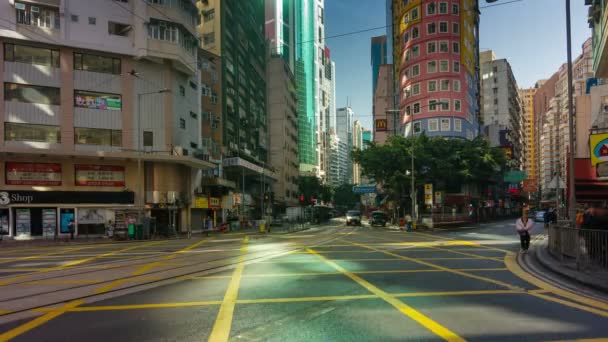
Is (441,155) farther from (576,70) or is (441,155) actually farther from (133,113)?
(576,70)

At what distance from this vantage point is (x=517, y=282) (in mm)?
9562

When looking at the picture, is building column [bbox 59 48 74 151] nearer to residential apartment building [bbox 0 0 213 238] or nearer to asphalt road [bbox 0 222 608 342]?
residential apartment building [bbox 0 0 213 238]

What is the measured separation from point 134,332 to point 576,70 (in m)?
148

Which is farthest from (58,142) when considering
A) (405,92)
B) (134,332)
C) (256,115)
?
(405,92)

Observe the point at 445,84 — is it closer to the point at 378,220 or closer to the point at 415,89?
the point at 415,89

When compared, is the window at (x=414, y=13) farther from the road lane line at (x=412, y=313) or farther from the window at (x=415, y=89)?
the road lane line at (x=412, y=313)

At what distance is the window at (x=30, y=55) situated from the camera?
101 feet

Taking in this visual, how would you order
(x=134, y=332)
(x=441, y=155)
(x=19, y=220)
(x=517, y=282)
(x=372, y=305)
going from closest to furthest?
(x=134, y=332), (x=372, y=305), (x=517, y=282), (x=19, y=220), (x=441, y=155)

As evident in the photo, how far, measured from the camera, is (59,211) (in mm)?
31719

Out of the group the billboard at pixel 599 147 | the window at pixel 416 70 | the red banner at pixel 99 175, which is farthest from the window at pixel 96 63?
the window at pixel 416 70

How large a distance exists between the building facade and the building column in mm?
40021

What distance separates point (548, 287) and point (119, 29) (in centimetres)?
3505

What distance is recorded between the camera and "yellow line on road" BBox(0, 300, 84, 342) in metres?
5.84

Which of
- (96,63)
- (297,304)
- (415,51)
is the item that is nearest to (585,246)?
(297,304)
